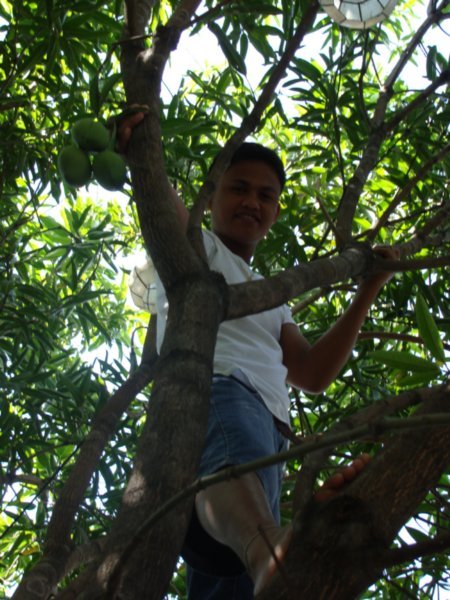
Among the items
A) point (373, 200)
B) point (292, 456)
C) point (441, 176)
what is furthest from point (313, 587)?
point (373, 200)

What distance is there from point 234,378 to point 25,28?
4.51 ft

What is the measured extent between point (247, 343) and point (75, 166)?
0.54 metres

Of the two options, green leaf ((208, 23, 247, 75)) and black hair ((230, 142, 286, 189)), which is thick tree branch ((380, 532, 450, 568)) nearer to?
black hair ((230, 142, 286, 189))

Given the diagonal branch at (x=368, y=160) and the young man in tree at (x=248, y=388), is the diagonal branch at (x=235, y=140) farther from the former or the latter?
the diagonal branch at (x=368, y=160)

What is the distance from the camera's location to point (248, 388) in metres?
1.57

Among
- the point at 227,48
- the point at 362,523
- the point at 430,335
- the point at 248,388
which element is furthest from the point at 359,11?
the point at 362,523

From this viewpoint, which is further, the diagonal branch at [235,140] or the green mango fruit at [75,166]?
the green mango fruit at [75,166]

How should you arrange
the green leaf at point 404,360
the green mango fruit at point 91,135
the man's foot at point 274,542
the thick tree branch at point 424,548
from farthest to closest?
the green mango fruit at point 91,135 < the green leaf at point 404,360 < the man's foot at point 274,542 < the thick tree branch at point 424,548

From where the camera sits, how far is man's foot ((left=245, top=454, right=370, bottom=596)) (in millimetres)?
820

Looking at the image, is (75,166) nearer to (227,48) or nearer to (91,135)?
(91,135)

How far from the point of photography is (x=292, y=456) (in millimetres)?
585

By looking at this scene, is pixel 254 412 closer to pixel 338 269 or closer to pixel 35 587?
pixel 338 269

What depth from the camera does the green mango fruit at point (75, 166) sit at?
1.53m

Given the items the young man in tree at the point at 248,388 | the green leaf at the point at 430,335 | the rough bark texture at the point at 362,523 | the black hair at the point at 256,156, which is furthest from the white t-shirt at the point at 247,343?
the rough bark texture at the point at 362,523
